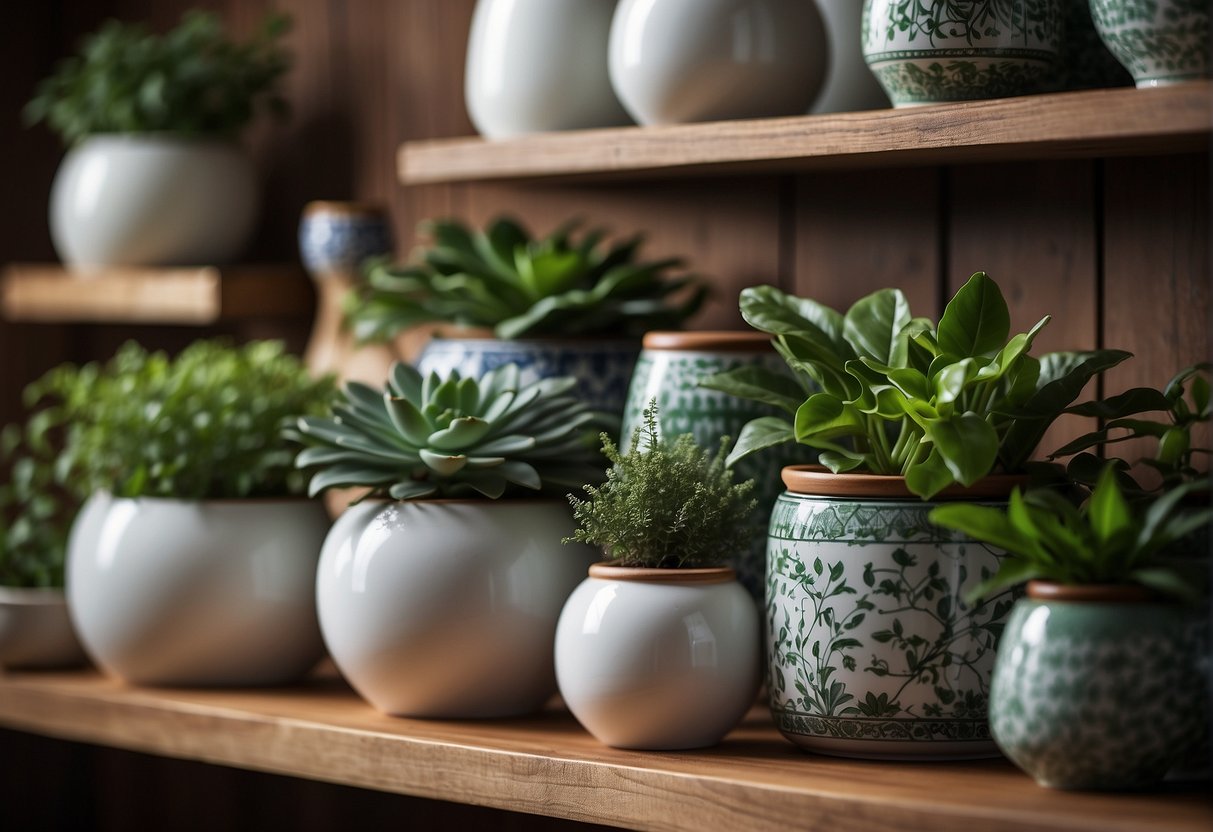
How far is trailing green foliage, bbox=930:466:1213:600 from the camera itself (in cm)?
76

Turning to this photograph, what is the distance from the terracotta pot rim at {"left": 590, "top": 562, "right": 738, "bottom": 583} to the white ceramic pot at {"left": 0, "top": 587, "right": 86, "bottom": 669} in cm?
53

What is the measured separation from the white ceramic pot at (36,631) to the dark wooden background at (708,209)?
14.8 inches

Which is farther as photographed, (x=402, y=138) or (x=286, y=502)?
(x=402, y=138)

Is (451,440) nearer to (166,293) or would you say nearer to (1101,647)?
(1101,647)

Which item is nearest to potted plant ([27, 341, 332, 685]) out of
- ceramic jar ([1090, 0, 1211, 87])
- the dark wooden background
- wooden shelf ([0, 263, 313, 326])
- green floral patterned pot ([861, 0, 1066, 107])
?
wooden shelf ([0, 263, 313, 326])

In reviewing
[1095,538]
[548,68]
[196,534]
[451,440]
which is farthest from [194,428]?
[1095,538]

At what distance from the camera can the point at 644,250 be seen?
4.23ft

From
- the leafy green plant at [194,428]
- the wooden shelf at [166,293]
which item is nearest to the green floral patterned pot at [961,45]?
the leafy green plant at [194,428]

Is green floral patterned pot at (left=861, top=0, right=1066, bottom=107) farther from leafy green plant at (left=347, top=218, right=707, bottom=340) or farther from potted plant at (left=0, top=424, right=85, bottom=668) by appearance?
potted plant at (left=0, top=424, right=85, bottom=668)

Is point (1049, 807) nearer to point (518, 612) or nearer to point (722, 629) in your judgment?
point (722, 629)

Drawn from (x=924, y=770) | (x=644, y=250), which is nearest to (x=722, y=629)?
(x=924, y=770)

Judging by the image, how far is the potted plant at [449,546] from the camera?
95cm

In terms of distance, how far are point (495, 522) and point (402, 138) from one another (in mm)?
568

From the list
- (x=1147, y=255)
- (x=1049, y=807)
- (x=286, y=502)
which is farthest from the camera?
(x=286, y=502)
